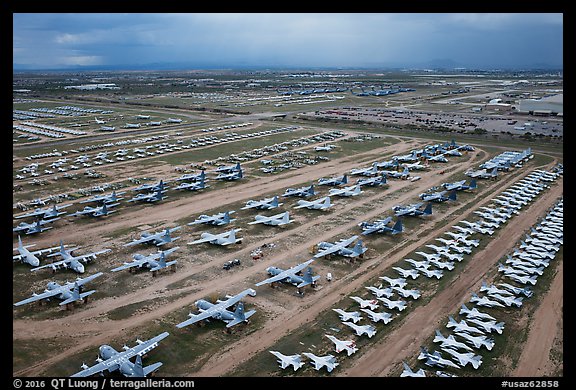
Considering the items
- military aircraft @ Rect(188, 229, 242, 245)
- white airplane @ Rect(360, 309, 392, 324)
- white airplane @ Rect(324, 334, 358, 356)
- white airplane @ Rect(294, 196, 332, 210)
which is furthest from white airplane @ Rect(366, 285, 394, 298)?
white airplane @ Rect(294, 196, 332, 210)

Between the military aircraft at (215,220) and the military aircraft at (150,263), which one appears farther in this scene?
the military aircraft at (215,220)

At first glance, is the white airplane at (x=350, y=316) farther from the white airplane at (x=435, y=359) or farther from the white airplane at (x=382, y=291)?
the white airplane at (x=435, y=359)

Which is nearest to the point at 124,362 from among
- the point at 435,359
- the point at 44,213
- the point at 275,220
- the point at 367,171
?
the point at 435,359

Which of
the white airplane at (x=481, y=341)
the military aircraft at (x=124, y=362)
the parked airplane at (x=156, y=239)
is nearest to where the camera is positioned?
the military aircraft at (x=124, y=362)

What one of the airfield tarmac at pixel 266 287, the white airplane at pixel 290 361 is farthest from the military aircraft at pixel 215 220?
the white airplane at pixel 290 361
